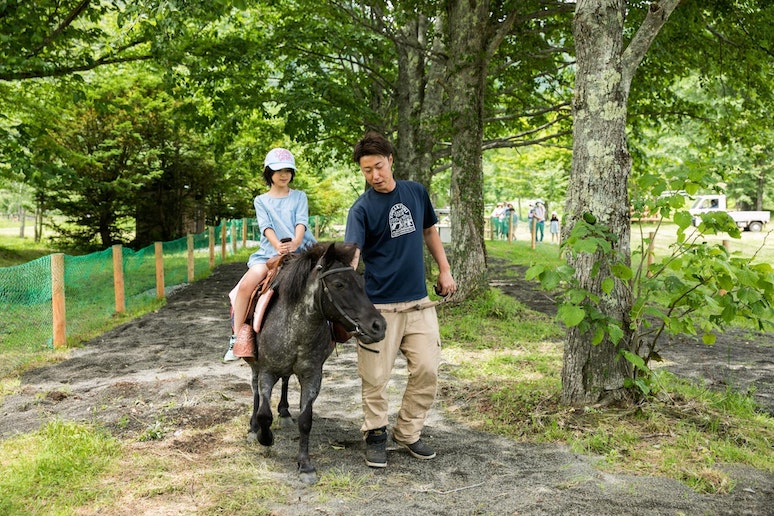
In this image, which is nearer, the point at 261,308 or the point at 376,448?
the point at 376,448

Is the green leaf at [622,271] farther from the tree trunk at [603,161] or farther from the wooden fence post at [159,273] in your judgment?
the wooden fence post at [159,273]

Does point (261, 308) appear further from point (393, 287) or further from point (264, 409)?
point (393, 287)

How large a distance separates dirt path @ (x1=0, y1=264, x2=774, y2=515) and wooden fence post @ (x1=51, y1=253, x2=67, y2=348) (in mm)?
429

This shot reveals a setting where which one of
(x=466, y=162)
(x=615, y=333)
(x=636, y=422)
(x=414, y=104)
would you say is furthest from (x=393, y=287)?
(x=414, y=104)

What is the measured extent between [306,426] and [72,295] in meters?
7.46

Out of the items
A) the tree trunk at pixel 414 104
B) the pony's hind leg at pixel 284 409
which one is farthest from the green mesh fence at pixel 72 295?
the tree trunk at pixel 414 104

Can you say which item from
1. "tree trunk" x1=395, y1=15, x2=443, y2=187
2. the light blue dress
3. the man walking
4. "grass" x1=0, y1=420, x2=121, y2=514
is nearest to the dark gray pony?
the man walking

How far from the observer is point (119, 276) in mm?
11242

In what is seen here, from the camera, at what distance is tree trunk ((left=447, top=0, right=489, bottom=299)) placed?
11.0m

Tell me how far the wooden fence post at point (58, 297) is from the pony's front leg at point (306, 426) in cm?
563

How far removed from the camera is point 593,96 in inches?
209

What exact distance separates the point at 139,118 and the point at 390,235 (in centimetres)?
1844

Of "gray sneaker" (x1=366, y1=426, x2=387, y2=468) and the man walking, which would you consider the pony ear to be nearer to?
the man walking

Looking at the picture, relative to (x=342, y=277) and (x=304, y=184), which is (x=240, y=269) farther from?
(x=342, y=277)
